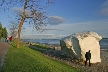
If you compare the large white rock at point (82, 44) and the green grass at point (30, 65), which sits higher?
the large white rock at point (82, 44)

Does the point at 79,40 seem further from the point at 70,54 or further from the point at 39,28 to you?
the point at 39,28

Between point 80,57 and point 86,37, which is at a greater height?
point 86,37

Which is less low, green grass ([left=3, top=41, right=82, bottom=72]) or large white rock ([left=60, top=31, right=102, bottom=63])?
large white rock ([left=60, top=31, right=102, bottom=63])

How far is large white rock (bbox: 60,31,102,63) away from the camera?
23875 mm

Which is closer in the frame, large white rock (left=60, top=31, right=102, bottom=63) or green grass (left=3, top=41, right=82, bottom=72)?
green grass (left=3, top=41, right=82, bottom=72)

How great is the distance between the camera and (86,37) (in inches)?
960

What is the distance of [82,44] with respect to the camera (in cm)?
2389

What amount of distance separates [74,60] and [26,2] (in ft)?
35.1

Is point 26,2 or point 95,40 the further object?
point 26,2

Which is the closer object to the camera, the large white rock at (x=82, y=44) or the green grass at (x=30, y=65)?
the green grass at (x=30, y=65)

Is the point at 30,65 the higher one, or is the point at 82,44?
the point at 82,44

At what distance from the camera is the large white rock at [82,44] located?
2388cm

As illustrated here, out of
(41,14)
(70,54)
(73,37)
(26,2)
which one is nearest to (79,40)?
(73,37)

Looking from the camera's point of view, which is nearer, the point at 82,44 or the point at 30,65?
the point at 30,65
